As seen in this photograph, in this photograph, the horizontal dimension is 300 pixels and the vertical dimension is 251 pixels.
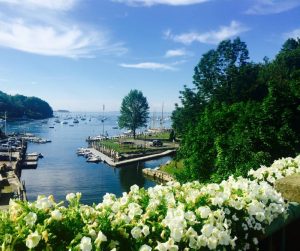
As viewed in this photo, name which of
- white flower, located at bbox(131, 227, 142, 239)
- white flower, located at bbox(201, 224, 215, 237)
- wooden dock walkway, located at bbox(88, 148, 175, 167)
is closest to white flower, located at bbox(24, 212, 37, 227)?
white flower, located at bbox(131, 227, 142, 239)

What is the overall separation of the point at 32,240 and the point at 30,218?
0.31 meters

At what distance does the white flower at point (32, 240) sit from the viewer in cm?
303

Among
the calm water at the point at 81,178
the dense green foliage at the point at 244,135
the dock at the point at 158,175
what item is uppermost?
the dense green foliage at the point at 244,135

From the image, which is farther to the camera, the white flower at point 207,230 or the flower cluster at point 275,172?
the flower cluster at point 275,172

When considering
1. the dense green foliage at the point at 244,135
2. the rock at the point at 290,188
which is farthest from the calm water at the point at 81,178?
the rock at the point at 290,188

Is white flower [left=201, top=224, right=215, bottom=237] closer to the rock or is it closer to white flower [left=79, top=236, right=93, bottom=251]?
white flower [left=79, top=236, right=93, bottom=251]

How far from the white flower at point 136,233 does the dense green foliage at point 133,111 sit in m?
109

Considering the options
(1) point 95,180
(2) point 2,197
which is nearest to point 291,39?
(1) point 95,180

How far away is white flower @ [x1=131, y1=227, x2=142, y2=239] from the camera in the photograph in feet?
11.3

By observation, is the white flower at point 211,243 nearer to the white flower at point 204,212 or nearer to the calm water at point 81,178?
the white flower at point 204,212

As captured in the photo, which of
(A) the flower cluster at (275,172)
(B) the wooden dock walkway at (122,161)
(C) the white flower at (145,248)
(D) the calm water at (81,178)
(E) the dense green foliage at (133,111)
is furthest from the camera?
(E) the dense green foliage at (133,111)

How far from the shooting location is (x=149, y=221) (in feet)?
12.1

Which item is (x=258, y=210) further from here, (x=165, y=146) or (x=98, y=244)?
(x=165, y=146)

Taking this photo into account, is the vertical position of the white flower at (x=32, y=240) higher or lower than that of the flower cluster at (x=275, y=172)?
lower
